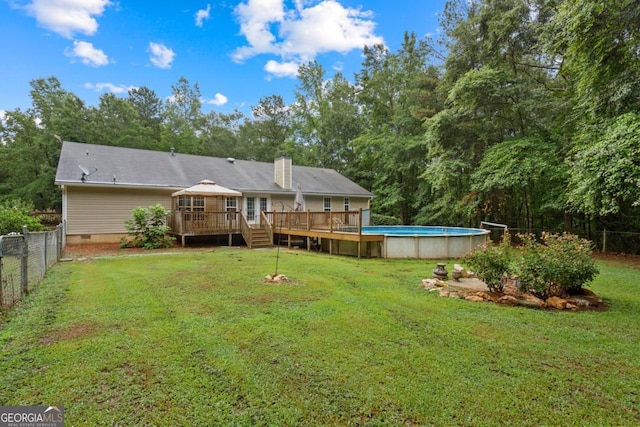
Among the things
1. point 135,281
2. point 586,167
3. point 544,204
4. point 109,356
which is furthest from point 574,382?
point 544,204

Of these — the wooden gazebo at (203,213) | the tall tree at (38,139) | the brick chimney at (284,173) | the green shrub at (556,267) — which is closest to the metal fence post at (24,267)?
the wooden gazebo at (203,213)

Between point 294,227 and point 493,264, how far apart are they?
8.72 meters

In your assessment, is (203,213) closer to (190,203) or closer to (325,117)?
(190,203)

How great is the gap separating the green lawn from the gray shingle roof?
905 cm

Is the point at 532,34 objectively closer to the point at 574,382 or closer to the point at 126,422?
the point at 574,382

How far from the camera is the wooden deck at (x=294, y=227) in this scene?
10906 mm

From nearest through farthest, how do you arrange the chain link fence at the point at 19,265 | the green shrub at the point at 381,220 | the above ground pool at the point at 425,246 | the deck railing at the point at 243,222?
the chain link fence at the point at 19,265 < the above ground pool at the point at 425,246 < the deck railing at the point at 243,222 < the green shrub at the point at 381,220

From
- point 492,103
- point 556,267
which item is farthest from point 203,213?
point 492,103

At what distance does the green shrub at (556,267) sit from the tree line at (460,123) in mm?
4708

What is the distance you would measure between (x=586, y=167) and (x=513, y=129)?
7.83m

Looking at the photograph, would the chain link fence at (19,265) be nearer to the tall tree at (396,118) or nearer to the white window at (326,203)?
the white window at (326,203)

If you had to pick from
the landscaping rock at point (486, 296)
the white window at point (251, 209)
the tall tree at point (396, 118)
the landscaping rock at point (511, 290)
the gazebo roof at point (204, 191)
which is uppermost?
the tall tree at point (396, 118)

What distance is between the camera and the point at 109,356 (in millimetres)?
3166
